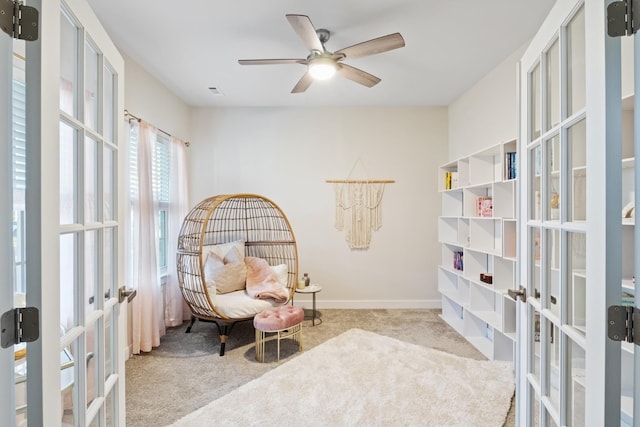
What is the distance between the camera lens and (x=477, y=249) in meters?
3.11

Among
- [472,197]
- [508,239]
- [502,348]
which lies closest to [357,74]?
[472,197]

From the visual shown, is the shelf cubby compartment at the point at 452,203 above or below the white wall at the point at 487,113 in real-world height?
below

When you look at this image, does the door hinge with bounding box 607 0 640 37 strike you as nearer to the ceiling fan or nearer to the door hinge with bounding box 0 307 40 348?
the ceiling fan

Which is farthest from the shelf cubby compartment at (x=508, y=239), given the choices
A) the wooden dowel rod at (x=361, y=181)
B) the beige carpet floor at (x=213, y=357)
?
the wooden dowel rod at (x=361, y=181)

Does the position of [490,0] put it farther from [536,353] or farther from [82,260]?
[82,260]

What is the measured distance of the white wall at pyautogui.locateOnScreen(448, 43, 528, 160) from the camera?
287 centimetres

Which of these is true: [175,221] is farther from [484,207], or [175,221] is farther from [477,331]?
[477,331]

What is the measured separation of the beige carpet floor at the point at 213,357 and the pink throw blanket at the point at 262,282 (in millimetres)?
460

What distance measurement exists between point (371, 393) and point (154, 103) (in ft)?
11.0

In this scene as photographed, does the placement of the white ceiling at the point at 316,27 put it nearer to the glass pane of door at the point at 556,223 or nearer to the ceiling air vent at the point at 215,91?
the ceiling air vent at the point at 215,91

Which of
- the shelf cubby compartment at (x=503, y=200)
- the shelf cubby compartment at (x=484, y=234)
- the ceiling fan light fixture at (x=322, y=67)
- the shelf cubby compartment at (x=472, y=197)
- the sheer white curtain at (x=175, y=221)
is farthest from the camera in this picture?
the sheer white curtain at (x=175, y=221)

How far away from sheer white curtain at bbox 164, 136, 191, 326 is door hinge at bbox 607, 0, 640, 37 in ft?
12.2

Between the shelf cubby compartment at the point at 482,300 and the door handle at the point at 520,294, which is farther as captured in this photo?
the shelf cubby compartment at the point at 482,300

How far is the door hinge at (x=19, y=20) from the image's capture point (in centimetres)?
75
